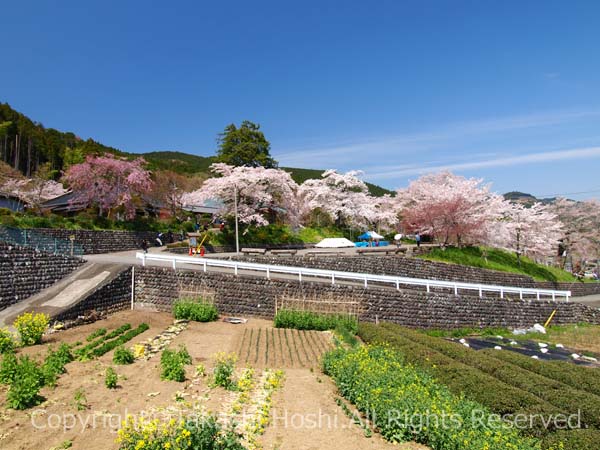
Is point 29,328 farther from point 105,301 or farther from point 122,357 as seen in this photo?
point 105,301

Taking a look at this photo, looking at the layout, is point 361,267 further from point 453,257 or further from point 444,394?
point 444,394

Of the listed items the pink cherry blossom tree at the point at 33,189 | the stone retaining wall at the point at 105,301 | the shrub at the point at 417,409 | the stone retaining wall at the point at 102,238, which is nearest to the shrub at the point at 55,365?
the stone retaining wall at the point at 105,301

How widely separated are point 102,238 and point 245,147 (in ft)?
62.6

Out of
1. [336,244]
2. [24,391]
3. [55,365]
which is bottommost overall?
[55,365]

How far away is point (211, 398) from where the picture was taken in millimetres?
7562

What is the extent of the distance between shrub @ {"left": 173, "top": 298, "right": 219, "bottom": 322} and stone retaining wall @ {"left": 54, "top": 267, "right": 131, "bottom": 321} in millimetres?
2470

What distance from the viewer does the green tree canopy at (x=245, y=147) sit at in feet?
129

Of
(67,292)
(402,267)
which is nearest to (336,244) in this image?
(402,267)

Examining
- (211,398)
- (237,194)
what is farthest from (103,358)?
(237,194)

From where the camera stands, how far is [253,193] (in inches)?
1235

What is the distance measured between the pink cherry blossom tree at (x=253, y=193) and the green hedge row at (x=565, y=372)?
2264 centimetres

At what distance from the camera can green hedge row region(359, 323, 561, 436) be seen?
6.62 meters

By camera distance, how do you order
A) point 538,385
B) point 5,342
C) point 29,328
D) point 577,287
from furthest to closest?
point 577,287 < point 29,328 < point 5,342 < point 538,385

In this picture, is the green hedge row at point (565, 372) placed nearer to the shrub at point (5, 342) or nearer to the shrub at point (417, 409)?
the shrub at point (417, 409)
